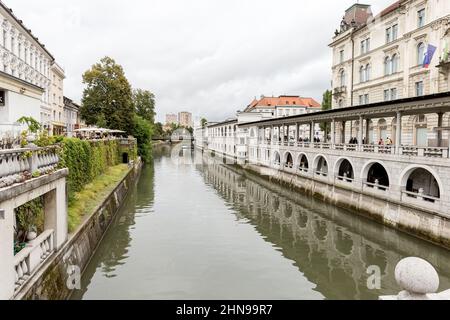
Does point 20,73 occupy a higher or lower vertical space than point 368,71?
lower

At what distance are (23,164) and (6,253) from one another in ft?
9.07

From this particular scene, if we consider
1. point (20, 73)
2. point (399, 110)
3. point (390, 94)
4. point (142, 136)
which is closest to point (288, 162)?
point (390, 94)

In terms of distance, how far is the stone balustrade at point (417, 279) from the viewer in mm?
3561

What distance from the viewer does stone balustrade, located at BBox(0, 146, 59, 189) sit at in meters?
8.13

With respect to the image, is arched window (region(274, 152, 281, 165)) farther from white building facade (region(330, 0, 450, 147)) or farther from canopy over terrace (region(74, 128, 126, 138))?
canopy over terrace (region(74, 128, 126, 138))

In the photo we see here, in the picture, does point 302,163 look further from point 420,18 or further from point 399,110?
point 399,110

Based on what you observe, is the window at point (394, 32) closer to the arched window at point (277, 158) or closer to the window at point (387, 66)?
the window at point (387, 66)

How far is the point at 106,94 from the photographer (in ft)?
168

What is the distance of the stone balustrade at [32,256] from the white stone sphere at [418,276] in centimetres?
796

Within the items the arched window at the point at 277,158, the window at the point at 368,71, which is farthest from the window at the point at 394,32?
the arched window at the point at 277,158

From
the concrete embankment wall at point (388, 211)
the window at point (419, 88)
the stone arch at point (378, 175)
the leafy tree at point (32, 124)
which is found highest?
the window at point (419, 88)

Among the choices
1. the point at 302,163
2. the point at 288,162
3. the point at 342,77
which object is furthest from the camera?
the point at 342,77

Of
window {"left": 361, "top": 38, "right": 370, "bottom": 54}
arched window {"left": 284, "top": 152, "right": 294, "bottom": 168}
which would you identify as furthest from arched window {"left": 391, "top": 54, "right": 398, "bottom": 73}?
arched window {"left": 284, "top": 152, "right": 294, "bottom": 168}
